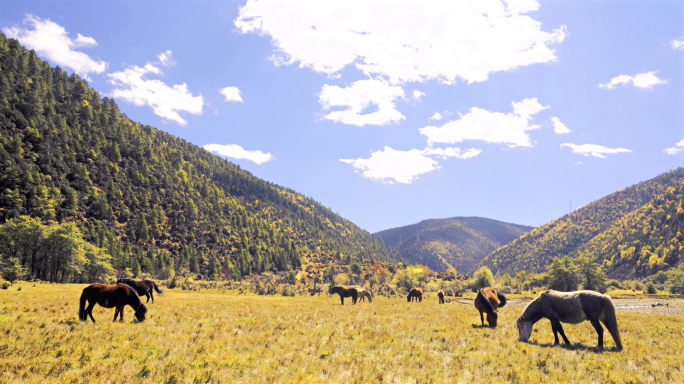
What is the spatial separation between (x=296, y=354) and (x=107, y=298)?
9731 millimetres

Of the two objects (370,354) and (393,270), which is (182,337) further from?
(393,270)

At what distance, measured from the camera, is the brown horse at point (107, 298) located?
44.3 feet

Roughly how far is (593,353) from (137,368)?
16.3 meters

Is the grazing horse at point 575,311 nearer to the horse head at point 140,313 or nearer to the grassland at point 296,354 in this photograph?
the grassland at point 296,354

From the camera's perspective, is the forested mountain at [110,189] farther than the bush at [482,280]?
Yes

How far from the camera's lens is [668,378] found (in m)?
9.45

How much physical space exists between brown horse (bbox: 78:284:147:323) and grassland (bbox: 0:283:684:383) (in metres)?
0.62

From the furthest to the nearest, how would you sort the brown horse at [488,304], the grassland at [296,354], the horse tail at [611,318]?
the brown horse at [488,304]
the horse tail at [611,318]
the grassland at [296,354]

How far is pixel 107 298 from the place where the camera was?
1372cm

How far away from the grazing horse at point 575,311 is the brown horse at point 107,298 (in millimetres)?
18939

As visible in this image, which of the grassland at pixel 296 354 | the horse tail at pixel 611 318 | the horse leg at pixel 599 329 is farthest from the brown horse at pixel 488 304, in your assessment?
the horse tail at pixel 611 318

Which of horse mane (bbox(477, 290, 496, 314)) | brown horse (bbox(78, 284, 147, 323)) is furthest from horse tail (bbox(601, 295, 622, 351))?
brown horse (bbox(78, 284, 147, 323))

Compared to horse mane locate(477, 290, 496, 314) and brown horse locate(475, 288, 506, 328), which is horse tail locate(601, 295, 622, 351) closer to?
brown horse locate(475, 288, 506, 328)

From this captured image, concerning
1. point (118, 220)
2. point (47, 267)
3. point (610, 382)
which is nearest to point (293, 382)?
point (610, 382)
